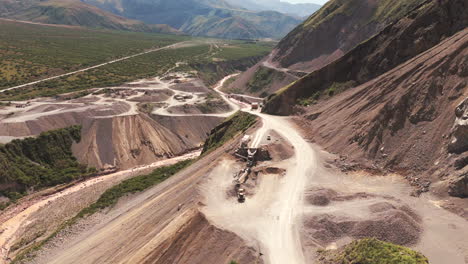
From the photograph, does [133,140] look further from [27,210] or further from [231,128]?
[27,210]

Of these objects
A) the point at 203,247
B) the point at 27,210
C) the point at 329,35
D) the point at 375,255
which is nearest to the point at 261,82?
the point at 329,35

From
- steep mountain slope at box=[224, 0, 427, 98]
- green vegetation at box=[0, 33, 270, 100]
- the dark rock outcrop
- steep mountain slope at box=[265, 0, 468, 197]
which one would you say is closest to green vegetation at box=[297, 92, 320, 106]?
steep mountain slope at box=[265, 0, 468, 197]

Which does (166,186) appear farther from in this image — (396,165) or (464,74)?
(464,74)

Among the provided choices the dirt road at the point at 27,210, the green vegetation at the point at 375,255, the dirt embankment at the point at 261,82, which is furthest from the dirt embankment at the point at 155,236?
the dirt embankment at the point at 261,82

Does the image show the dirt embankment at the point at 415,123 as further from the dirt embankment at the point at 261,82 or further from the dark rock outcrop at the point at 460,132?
the dirt embankment at the point at 261,82

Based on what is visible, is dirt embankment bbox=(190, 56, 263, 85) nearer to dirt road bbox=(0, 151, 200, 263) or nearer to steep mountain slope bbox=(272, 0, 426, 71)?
steep mountain slope bbox=(272, 0, 426, 71)

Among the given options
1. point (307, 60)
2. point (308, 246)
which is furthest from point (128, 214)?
point (307, 60)
